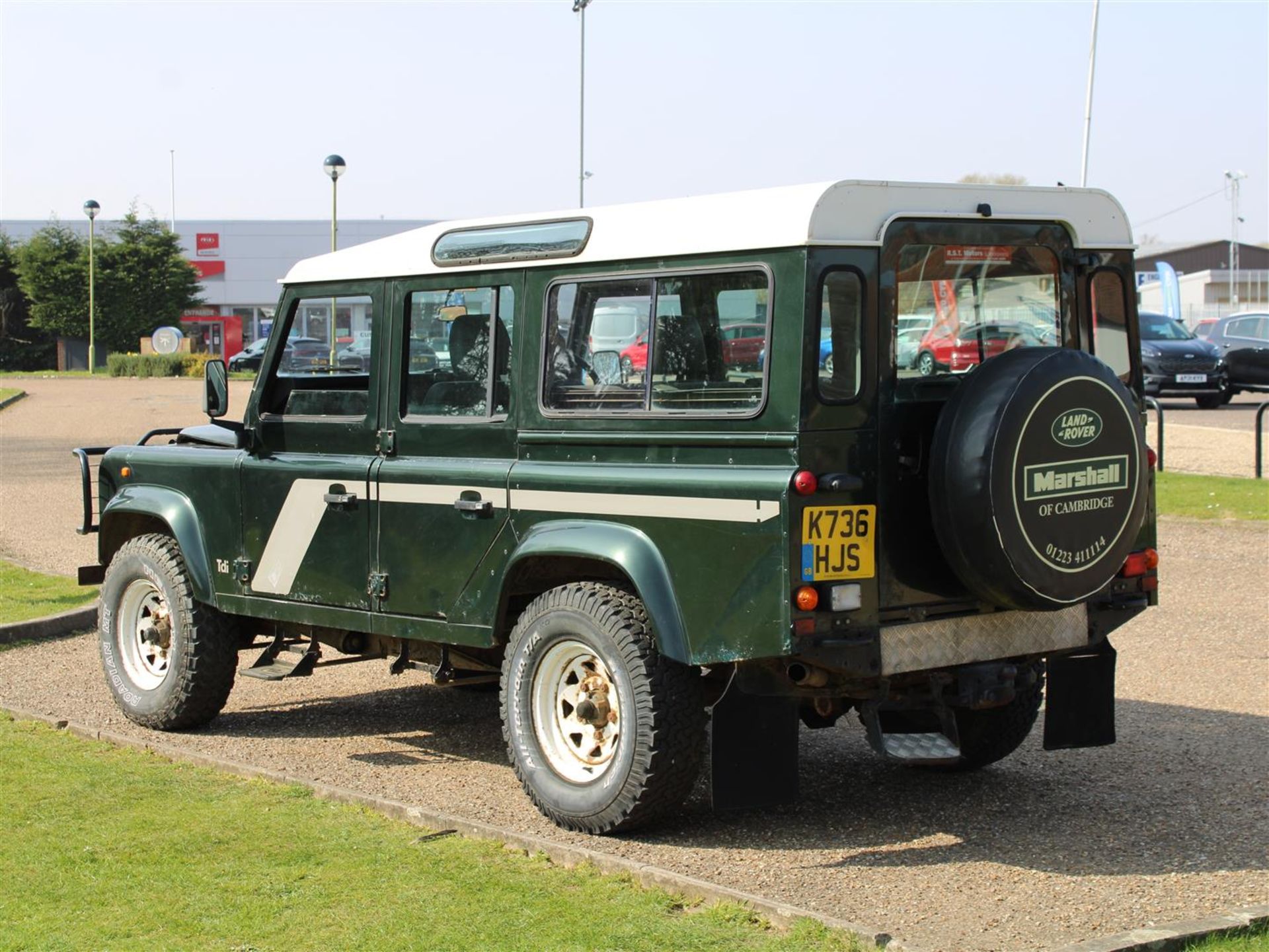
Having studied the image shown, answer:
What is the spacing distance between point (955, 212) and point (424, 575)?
100 inches

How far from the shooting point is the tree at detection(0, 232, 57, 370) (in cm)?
5828

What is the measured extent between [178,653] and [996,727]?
150 inches

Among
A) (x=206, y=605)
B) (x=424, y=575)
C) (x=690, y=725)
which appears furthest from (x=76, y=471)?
(x=690, y=725)

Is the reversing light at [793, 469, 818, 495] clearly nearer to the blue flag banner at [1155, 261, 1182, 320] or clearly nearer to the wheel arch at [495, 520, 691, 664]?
the wheel arch at [495, 520, 691, 664]

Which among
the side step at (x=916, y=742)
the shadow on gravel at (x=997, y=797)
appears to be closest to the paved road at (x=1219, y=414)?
the shadow on gravel at (x=997, y=797)

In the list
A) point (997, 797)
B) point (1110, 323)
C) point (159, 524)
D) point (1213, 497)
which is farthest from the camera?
point (1213, 497)

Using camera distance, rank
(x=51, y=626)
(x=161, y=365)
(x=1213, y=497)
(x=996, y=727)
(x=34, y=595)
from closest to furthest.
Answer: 1. (x=996, y=727)
2. (x=51, y=626)
3. (x=34, y=595)
4. (x=1213, y=497)
5. (x=161, y=365)

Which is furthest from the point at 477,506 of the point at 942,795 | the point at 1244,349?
the point at 1244,349

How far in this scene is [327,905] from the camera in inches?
199

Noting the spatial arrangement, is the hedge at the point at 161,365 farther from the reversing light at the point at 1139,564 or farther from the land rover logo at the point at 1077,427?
the land rover logo at the point at 1077,427

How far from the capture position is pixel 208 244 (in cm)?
6888

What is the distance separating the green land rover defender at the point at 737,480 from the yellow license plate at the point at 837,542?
0.01 metres

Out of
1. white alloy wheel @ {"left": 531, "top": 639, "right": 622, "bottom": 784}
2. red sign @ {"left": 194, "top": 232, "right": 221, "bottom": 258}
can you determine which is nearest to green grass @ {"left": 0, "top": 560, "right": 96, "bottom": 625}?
white alloy wheel @ {"left": 531, "top": 639, "right": 622, "bottom": 784}

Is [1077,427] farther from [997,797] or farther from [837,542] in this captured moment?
[997,797]
